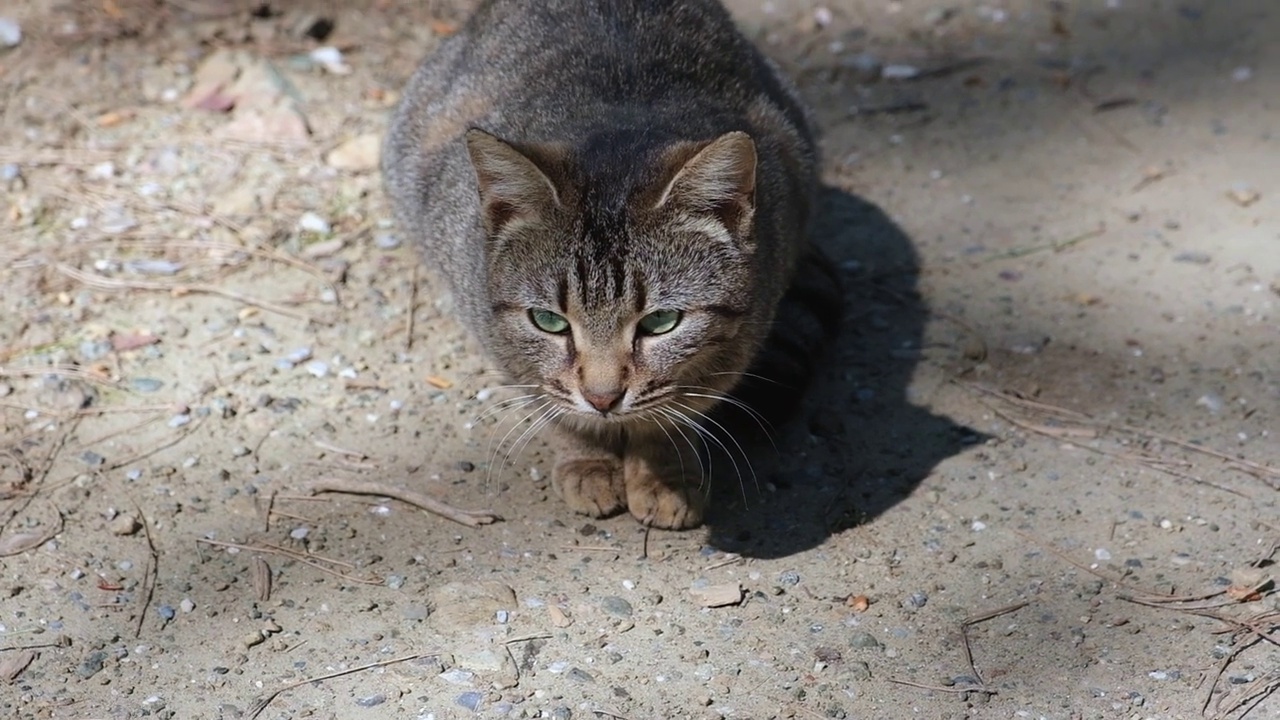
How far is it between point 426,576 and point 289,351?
1276 millimetres

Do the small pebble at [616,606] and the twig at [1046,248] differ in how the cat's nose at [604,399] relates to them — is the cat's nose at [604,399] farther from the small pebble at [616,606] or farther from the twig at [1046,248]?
the twig at [1046,248]

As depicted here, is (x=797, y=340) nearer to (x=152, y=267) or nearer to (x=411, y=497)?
(x=411, y=497)

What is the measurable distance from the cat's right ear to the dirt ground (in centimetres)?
90

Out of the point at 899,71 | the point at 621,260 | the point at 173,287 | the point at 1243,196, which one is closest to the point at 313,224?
the point at 173,287

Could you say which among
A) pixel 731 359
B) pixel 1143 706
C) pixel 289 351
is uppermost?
pixel 731 359

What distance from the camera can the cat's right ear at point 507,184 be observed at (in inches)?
130

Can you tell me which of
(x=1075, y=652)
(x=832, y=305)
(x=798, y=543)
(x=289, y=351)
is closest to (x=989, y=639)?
(x=1075, y=652)

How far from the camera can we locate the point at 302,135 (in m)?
5.68

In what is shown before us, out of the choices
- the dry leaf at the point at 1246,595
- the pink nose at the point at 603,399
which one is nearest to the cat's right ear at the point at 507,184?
the pink nose at the point at 603,399

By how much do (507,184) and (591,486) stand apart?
103 cm

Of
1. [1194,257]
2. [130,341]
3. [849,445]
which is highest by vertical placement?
[1194,257]

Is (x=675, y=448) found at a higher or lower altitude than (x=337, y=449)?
higher

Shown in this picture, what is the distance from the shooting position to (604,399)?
11.0 ft

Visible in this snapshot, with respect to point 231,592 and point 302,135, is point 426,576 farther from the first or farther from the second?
point 302,135
